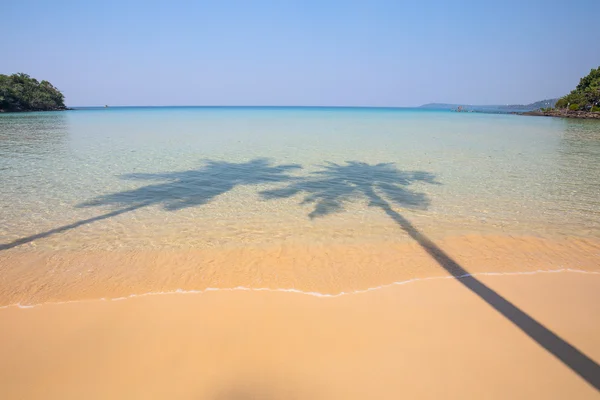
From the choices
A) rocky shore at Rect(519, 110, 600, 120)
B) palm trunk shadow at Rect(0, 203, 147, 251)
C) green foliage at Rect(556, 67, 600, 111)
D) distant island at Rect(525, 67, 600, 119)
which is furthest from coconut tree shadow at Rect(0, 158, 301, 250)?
green foliage at Rect(556, 67, 600, 111)

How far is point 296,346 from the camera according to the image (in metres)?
3.49

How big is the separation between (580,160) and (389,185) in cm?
1315

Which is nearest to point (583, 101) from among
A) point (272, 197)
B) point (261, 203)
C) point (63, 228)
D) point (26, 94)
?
point (272, 197)

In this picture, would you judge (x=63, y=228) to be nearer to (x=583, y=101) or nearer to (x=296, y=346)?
(x=296, y=346)

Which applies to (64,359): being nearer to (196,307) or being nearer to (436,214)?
(196,307)

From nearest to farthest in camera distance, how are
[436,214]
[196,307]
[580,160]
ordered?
[196,307] → [436,214] → [580,160]

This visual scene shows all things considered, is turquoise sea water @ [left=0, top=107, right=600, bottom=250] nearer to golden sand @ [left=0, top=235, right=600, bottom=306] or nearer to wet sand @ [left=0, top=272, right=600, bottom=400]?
golden sand @ [left=0, top=235, right=600, bottom=306]

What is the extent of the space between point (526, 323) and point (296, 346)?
288cm

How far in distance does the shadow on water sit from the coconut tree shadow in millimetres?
1652

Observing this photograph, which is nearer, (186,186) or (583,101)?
(186,186)

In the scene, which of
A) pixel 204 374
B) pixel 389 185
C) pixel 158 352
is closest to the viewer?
pixel 204 374

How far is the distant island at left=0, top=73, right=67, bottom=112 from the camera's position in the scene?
7331 centimetres

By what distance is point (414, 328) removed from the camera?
3818 mm

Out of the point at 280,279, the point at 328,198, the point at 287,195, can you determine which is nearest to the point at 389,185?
the point at 328,198
